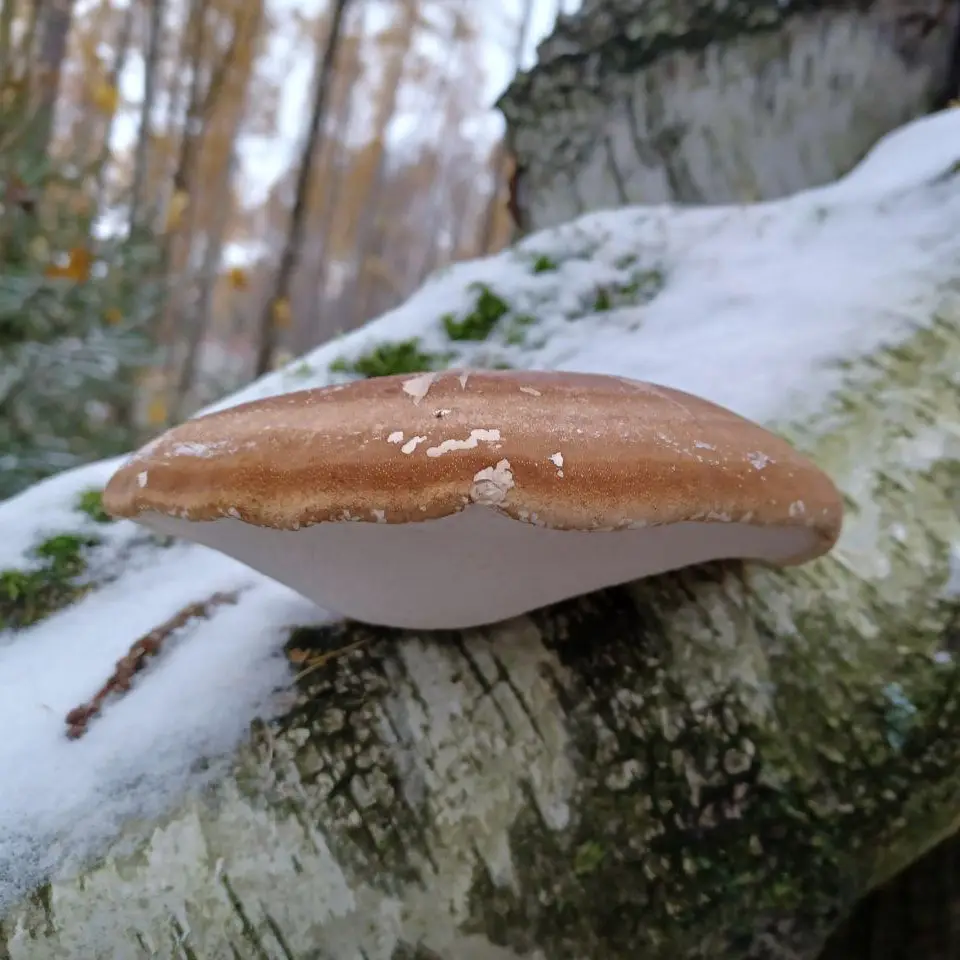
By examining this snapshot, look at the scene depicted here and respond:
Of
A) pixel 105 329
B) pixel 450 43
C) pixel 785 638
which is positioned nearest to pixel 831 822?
pixel 785 638

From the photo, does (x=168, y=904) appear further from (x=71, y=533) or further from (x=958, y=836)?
(x=958, y=836)

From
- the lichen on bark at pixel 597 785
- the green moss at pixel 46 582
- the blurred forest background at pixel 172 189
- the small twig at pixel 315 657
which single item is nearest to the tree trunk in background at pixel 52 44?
the blurred forest background at pixel 172 189

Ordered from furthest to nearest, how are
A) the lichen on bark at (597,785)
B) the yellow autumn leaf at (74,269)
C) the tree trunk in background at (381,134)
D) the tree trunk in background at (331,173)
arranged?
1. the tree trunk in background at (381,134)
2. the tree trunk in background at (331,173)
3. the yellow autumn leaf at (74,269)
4. the lichen on bark at (597,785)

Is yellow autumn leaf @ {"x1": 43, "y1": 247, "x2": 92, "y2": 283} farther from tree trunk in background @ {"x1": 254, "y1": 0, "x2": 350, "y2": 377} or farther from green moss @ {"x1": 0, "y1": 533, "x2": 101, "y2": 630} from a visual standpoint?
green moss @ {"x1": 0, "y1": 533, "x2": 101, "y2": 630}

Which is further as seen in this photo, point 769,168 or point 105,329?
point 105,329

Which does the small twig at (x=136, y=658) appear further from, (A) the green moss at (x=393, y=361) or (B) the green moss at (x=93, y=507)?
(A) the green moss at (x=393, y=361)

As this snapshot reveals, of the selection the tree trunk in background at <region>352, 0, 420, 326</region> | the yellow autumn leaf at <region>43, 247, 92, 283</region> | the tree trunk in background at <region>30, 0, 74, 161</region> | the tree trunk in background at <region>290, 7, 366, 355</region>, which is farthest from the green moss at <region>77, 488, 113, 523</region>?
the tree trunk in background at <region>352, 0, 420, 326</region>

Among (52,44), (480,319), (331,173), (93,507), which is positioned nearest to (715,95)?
(480,319)
